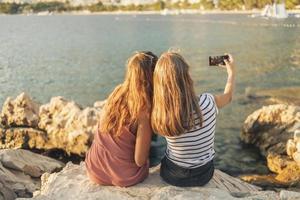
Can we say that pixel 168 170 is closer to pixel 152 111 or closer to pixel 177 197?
pixel 177 197

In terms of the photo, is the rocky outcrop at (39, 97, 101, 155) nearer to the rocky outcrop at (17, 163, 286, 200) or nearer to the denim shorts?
the rocky outcrop at (17, 163, 286, 200)

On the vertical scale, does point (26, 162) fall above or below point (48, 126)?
above

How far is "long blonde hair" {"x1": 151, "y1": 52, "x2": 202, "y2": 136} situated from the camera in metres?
4.82

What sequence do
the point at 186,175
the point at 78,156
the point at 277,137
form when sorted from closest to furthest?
the point at 186,175 → the point at 277,137 → the point at 78,156

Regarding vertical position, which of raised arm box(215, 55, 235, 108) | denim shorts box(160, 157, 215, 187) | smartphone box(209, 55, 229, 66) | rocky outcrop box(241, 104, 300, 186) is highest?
smartphone box(209, 55, 229, 66)

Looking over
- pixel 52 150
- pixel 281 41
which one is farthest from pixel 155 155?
pixel 281 41

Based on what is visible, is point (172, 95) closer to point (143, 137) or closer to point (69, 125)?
point (143, 137)

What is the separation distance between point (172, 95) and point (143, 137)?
0.56 m

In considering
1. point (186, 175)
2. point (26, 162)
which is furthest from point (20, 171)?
point (186, 175)

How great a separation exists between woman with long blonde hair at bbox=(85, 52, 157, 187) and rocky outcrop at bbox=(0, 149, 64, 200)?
240 cm

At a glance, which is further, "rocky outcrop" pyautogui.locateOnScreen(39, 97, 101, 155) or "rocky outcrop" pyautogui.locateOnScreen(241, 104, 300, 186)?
"rocky outcrop" pyautogui.locateOnScreen(39, 97, 101, 155)

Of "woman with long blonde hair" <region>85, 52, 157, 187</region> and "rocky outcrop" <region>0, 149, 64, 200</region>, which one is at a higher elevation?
"woman with long blonde hair" <region>85, 52, 157, 187</region>

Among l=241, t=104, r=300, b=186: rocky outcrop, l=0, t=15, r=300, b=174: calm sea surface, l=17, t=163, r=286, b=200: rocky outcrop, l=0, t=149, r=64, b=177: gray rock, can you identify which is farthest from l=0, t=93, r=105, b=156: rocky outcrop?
l=17, t=163, r=286, b=200: rocky outcrop

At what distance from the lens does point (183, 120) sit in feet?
Answer: 16.2
